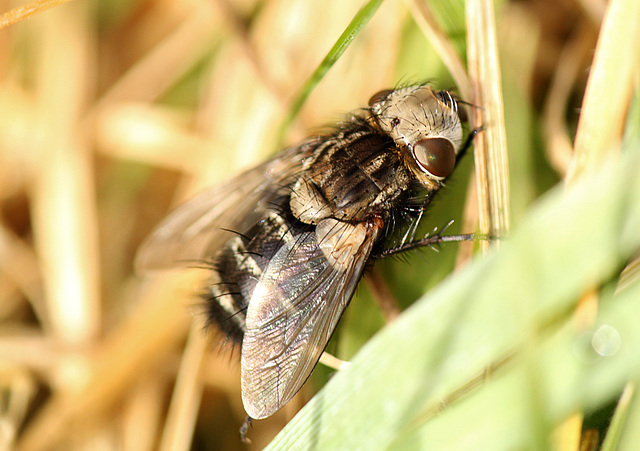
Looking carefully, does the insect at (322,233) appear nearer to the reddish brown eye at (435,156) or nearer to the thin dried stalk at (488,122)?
the reddish brown eye at (435,156)

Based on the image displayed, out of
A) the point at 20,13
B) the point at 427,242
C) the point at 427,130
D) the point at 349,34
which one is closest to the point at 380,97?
the point at 427,130

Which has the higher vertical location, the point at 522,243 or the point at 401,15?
the point at 401,15

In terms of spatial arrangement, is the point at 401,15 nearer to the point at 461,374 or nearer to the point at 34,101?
the point at 461,374

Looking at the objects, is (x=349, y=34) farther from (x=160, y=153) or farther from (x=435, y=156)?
(x=160, y=153)

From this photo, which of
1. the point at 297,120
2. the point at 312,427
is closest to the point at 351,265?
the point at 312,427

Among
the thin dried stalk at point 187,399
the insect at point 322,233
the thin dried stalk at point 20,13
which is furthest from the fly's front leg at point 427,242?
the thin dried stalk at point 20,13
